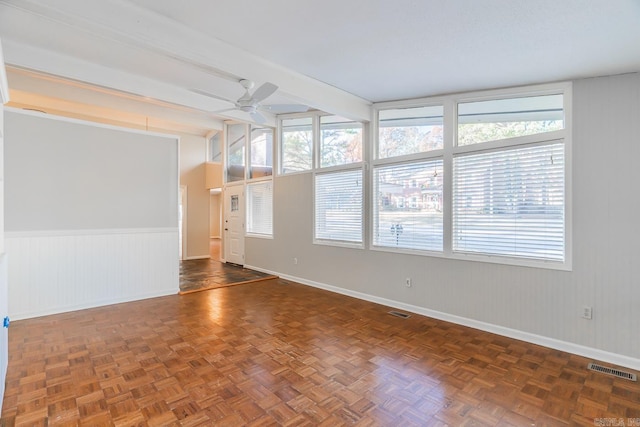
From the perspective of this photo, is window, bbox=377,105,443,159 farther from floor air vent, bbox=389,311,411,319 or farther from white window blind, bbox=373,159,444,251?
floor air vent, bbox=389,311,411,319

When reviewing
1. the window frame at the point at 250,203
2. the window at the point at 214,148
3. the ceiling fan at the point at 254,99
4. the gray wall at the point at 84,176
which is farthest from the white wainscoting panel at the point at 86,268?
the window at the point at 214,148

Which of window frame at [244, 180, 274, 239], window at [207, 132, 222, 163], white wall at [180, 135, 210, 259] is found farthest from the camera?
window at [207, 132, 222, 163]

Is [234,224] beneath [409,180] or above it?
beneath

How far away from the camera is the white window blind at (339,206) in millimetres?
4891

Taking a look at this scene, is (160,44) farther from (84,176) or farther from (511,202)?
(511,202)

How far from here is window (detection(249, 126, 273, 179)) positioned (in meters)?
6.61

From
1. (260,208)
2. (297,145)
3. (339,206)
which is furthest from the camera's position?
(260,208)

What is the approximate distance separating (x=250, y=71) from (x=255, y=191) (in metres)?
3.96

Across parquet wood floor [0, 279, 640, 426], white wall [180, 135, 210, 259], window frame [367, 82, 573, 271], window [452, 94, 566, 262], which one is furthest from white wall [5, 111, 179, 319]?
window [452, 94, 566, 262]

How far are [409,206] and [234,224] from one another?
4706 millimetres

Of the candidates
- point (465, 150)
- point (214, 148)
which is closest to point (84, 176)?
point (214, 148)

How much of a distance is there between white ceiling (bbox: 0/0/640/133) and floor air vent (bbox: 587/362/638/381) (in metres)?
2.55

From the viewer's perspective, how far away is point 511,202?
3309 millimetres

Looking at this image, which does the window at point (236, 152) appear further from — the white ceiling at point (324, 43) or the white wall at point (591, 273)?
the white wall at point (591, 273)
